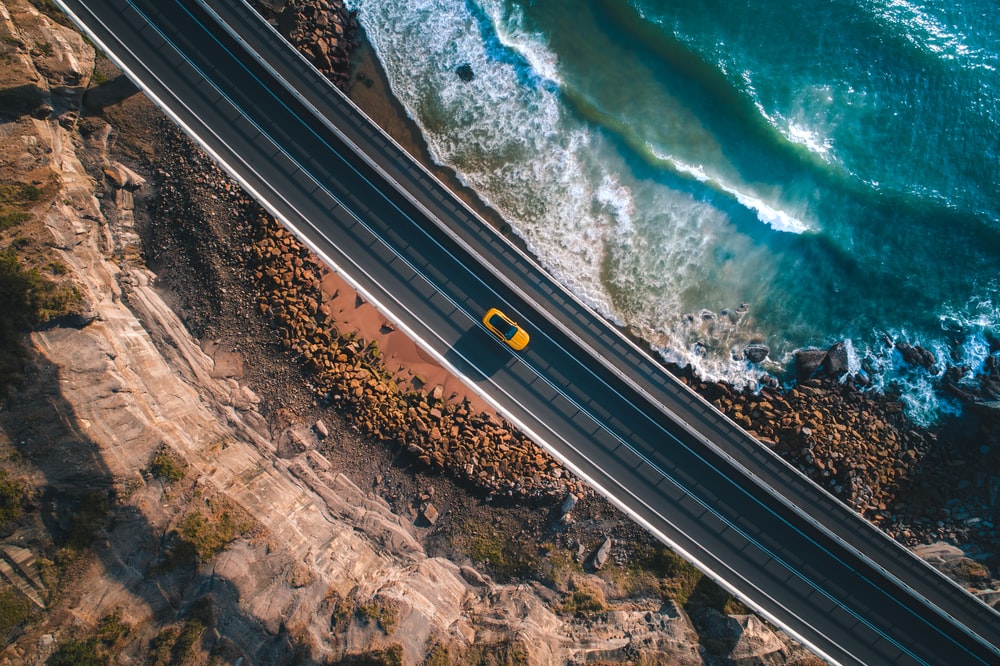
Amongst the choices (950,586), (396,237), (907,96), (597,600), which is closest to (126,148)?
(396,237)

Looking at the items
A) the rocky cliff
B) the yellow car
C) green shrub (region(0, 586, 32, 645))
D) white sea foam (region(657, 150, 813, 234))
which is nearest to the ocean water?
white sea foam (region(657, 150, 813, 234))

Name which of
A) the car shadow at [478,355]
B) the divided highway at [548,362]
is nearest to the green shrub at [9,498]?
the divided highway at [548,362]

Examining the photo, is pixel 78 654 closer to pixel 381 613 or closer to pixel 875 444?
pixel 381 613

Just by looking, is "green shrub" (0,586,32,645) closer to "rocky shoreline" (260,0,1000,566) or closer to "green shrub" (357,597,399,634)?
"green shrub" (357,597,399,634)

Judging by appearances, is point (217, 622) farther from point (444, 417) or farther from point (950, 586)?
point (950, 586)

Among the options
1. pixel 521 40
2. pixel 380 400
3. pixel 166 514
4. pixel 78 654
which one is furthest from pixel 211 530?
pixel 521 40
